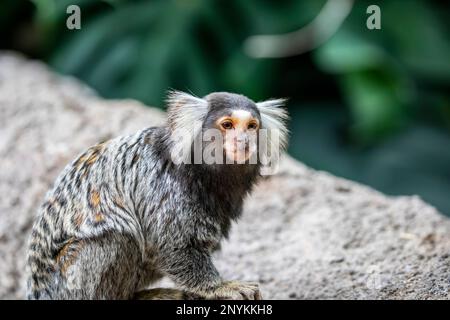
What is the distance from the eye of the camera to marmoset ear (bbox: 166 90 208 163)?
269 cm

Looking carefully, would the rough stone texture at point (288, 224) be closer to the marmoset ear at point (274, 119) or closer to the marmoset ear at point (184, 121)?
the marmoset ear at point (274, 119)

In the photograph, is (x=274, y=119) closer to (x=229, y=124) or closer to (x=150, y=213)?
(x=229, y=124)

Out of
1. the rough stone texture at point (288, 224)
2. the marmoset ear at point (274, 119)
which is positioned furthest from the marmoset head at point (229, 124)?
the rough stone texture at point (288, 224)

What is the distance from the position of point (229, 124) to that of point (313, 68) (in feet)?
13.9

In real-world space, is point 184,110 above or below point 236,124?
above

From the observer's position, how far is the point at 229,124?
262 centimetres

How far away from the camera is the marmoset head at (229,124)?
2.58 meters

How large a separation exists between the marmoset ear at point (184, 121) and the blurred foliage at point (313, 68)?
322 cm

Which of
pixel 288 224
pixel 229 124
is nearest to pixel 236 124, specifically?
pixel 229 124

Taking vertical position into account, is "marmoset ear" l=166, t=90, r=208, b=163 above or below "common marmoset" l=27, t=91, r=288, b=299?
above

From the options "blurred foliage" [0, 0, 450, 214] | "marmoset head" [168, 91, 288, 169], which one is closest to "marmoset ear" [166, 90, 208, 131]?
"marmoset head" [168, 91, 288, 169]

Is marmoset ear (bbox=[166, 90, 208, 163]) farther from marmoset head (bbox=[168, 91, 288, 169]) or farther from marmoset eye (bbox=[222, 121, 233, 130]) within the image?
marmoset eye (bbox=[222, 121, 233, 130])
